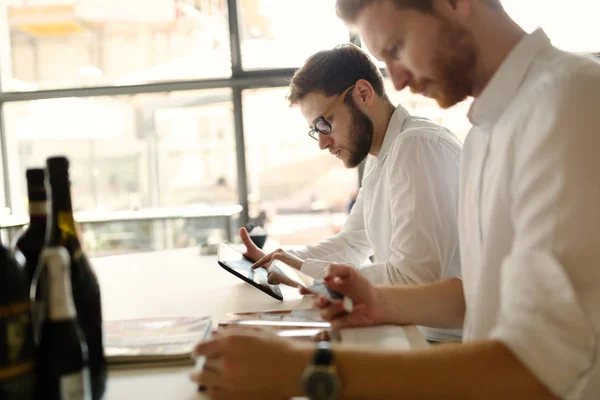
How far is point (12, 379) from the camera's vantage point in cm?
67

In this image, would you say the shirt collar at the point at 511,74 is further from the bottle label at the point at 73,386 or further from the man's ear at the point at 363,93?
the man's ear at the point at 363,93

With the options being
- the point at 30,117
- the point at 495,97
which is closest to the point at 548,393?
the point at 495,97

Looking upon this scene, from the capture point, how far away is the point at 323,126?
214 cm

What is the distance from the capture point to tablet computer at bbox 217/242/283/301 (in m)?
1.54

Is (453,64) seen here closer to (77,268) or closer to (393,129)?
(77,268)

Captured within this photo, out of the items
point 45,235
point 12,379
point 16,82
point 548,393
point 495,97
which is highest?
point 16,82

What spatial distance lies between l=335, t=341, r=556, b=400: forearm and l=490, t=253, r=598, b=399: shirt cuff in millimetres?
19

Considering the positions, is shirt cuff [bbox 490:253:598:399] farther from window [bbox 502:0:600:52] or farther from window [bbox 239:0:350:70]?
window [bbox 502:0:600:52]

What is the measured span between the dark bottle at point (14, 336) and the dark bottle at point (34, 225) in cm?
15

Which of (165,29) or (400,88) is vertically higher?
(165,29)

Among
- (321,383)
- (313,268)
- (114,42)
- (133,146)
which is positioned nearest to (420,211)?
→ (313,268)

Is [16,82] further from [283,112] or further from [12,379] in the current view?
[12,379]

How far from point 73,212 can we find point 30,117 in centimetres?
356

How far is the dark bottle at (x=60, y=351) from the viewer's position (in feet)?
2.27
